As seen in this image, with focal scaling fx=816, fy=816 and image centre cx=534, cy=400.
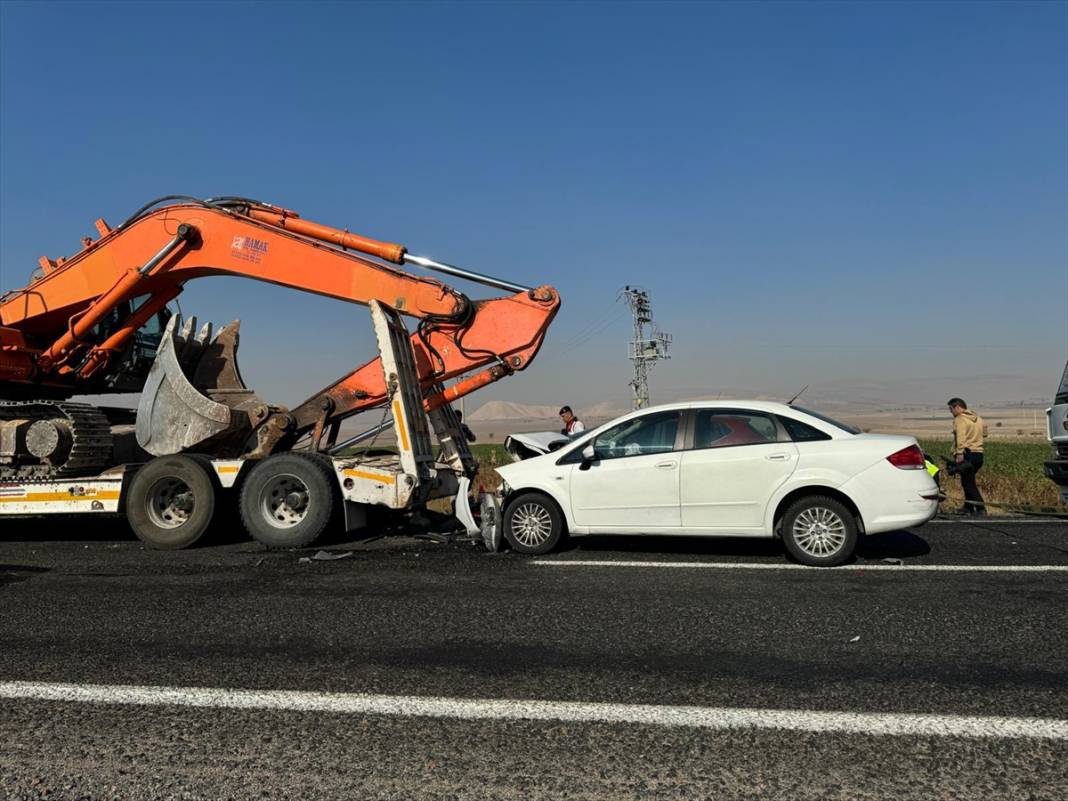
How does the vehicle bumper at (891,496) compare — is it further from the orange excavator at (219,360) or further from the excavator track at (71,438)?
the excavator track at (71,438)

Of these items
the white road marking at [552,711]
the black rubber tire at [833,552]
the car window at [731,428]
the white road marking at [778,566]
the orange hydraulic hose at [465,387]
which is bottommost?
the white road marking at [552,711]

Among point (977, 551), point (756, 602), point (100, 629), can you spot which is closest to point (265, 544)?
point (100, 629)

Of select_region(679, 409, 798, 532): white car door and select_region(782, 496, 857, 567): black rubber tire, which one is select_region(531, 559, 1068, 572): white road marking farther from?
select_region(679, 409, 798, 532): white car door

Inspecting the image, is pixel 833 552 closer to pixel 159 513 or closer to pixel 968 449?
pixel 968 449

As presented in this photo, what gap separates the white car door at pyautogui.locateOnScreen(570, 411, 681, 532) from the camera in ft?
26.3

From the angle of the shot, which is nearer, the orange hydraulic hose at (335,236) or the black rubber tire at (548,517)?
the black rubber tire at (548,517)

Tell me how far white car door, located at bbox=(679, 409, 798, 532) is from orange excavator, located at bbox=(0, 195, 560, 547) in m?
2.87

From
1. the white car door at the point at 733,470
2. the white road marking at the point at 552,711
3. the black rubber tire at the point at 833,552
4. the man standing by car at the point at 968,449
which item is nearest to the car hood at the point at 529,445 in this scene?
the white car door at the point at 733,470

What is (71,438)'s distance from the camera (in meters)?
9.77

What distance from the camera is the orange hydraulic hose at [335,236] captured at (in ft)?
33.2

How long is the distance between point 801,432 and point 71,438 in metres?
8.33

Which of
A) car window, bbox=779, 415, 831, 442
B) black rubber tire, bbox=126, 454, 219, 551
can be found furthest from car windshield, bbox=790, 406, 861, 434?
black rubber tire, bbox=126, 454, 219, 551

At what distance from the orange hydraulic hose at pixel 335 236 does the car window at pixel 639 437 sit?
11.9 feet

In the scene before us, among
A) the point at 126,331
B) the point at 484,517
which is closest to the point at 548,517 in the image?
the point at 484,517
